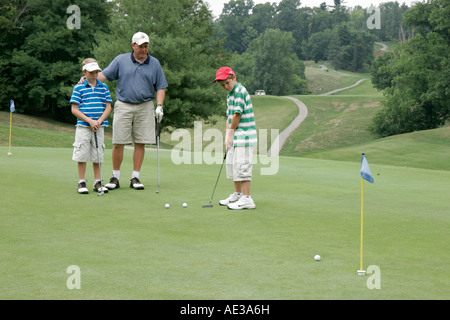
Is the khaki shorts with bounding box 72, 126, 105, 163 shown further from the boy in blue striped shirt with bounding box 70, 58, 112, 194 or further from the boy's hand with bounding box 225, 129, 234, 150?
Result: the boy's hand with bounding box 225, 129, 234, 150

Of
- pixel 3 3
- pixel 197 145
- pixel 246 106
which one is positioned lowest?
pixel 197 145

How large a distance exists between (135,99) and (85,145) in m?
1.12

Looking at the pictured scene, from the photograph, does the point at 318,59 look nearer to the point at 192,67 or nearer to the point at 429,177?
the point at 192,67

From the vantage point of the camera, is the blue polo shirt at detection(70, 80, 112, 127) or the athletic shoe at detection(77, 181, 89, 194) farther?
the blue polo shirt at detection(70, 80, 112, 127)

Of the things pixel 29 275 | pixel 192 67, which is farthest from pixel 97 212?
pixel 192 67

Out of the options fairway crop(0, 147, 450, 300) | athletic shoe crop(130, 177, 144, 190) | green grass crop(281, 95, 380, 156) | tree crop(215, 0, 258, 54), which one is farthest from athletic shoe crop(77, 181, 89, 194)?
tree crop(215, 0, 258, 54)

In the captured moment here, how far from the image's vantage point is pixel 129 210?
7.65m

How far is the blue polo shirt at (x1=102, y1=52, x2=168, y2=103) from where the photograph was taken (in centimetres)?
964

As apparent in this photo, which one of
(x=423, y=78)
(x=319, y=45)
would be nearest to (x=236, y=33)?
(x=319, y=45)

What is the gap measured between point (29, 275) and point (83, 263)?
0.52 metres

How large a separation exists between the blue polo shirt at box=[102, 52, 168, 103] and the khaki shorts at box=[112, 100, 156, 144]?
0.46 feet

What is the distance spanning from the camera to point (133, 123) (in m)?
9.95

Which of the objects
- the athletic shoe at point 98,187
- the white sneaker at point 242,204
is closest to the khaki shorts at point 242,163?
the white sneaker at point 242,204

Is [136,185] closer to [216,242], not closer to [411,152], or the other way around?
[216,242]
